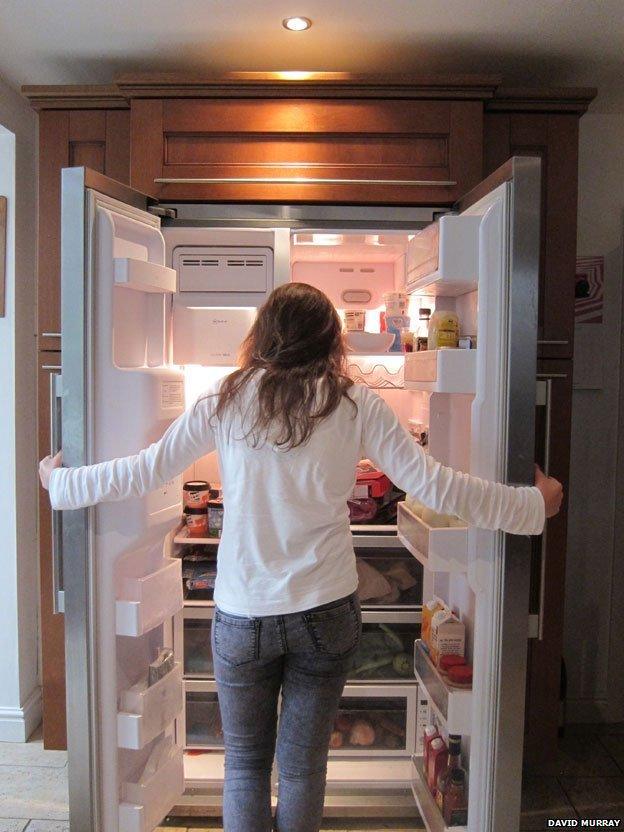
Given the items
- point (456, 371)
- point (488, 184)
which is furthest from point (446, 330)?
point (488, 184)

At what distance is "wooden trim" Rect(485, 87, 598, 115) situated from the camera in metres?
1.93

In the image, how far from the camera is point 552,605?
6.63ft

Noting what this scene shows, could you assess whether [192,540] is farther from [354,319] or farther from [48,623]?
[354,319]

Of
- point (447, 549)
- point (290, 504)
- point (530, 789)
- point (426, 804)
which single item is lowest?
point (530, 789)

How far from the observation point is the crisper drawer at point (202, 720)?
205 centimetres

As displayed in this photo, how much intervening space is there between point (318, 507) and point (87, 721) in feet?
2.53

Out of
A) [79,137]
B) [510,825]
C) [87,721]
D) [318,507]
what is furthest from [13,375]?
[510,825]

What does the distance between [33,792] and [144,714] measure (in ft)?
2.62

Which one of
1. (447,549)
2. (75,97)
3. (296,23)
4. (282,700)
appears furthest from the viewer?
(75,97)

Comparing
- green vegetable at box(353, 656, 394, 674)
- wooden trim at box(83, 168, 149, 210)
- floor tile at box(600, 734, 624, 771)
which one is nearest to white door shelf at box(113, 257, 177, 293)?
Result: wooden trim at box(83, 168, 149, 210)

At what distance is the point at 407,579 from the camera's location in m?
2.12

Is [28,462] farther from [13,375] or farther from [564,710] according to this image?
[564,710]

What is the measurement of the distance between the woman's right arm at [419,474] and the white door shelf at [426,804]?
86 centimetres

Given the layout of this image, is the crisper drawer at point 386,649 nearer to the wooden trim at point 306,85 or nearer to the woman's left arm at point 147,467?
the woman's left arm at point 147,467
